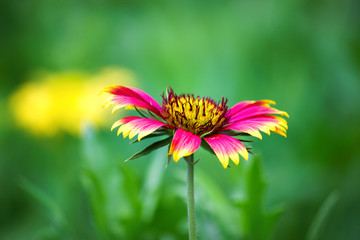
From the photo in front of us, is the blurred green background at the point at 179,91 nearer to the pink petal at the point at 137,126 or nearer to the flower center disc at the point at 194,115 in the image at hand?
the flower center disc at the point at 194,115

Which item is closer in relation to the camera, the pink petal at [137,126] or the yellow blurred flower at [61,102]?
the pink petal at [137,126]

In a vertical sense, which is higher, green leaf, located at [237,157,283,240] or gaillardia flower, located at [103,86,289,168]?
gaillardia flower, located at [103,86,289,168]

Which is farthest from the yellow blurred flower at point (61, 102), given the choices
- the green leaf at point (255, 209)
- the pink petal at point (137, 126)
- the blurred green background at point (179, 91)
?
the pink petal at point (137, 126)

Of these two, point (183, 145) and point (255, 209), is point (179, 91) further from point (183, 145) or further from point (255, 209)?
point (183, 145)

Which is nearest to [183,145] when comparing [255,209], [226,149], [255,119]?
[226,149]

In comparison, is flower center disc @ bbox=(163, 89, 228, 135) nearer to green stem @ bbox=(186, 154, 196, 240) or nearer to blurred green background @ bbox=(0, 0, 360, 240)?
green stem @ bbox=(186, 154, 196, 240)

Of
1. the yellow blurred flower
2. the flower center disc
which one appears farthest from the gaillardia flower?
the yellow blurred flower

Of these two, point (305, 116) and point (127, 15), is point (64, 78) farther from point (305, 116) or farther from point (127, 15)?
point (305, 116)
